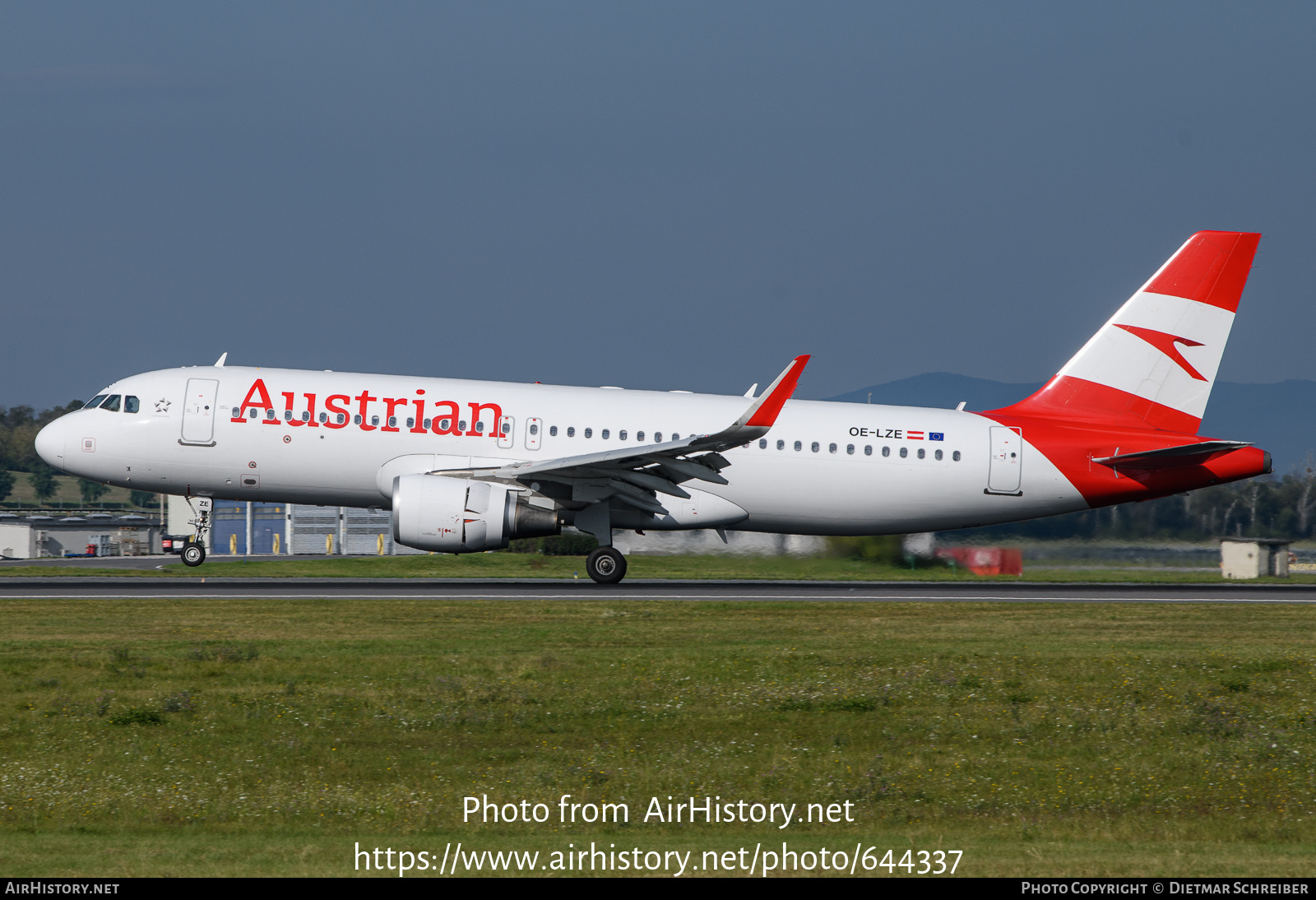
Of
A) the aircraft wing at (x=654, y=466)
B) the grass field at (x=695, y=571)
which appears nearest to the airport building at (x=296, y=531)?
the grass field at (x=695, y=571)

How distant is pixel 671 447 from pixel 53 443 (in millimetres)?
12776

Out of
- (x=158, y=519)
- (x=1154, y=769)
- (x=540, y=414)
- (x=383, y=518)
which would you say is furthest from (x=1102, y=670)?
(x=158, y=519)

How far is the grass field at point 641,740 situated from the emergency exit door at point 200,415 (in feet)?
21.4

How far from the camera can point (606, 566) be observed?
86.3ft

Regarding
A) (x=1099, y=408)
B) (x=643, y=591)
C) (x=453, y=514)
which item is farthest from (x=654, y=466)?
(x=1099, y=408)

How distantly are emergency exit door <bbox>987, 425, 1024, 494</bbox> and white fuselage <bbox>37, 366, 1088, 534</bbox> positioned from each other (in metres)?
0.06

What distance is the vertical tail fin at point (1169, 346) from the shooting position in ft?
92.0

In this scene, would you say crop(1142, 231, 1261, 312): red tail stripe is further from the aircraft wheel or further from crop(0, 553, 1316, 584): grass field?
the aircraft wheel

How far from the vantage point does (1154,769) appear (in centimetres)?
1229

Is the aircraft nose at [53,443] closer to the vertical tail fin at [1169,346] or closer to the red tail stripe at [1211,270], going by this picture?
the vertical tail fin at [1169,346]

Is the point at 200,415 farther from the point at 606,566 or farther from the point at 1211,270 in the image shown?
the point at 1211,270

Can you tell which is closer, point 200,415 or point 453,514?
point 453,514
